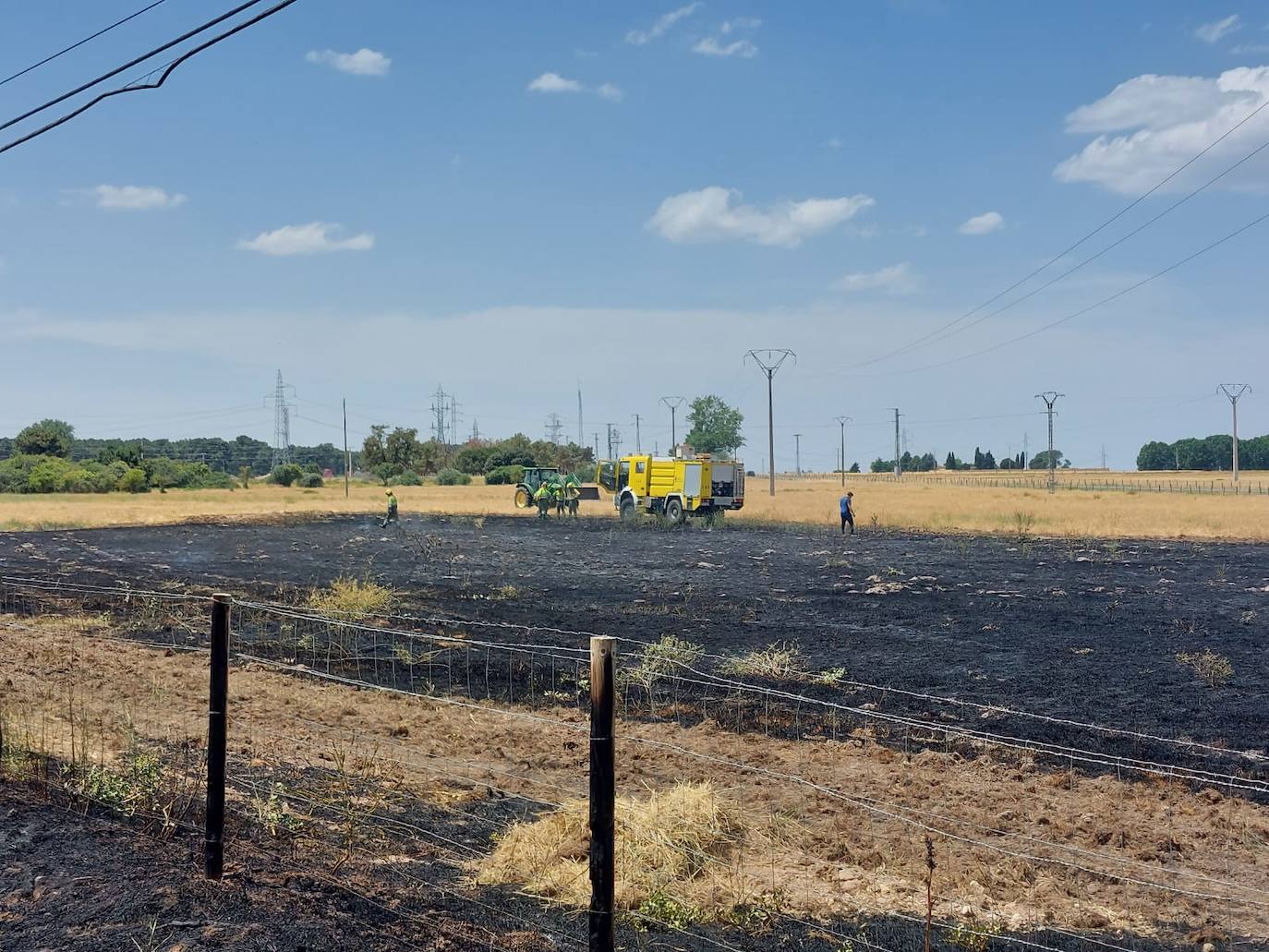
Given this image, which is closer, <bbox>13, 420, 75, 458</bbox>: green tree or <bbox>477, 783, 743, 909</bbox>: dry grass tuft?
<bbox>477, 783, 743, 909</bbox>: dry grass tuft

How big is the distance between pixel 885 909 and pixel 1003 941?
0.63 metres

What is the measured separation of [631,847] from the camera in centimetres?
604

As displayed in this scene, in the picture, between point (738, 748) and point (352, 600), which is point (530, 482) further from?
point (738, 748)

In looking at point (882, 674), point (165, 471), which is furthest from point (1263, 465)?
point (882, 674)

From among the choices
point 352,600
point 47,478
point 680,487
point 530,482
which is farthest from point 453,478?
point 352,600

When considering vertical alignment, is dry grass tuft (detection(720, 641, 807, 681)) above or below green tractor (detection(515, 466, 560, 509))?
below

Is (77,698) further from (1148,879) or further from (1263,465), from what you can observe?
(1263,465)

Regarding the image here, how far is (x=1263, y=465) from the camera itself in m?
175

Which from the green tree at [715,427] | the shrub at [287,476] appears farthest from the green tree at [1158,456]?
the shrub at [287,476]

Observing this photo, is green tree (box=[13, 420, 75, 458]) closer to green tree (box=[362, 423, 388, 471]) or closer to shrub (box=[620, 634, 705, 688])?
green tree (box=[362, 423, 388, 471])

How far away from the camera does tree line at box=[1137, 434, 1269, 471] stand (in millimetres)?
175625

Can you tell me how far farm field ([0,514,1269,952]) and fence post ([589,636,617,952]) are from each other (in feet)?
3.42

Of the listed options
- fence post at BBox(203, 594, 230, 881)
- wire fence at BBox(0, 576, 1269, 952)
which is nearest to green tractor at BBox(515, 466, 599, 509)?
wire fence at BBox(0, 576, 1269, 952)

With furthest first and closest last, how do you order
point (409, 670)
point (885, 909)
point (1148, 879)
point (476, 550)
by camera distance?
1. point (476, 550)
2. point (409, 670)
3. point (1148, 879)
4. point (885, 909)
